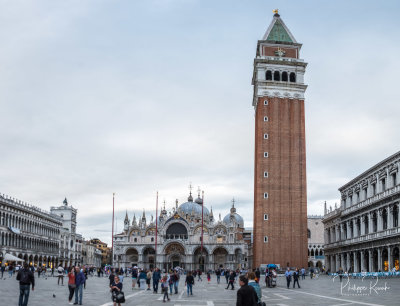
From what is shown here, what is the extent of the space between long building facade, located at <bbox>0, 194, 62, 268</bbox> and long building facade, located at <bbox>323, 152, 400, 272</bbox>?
136ft

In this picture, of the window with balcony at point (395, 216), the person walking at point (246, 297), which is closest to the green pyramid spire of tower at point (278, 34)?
the window with balcony at point (395, 216)

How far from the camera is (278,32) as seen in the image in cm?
6944

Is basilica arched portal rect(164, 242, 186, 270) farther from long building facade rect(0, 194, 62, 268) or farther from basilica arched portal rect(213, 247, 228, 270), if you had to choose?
long building facade rect(0, 194, 62, 268)

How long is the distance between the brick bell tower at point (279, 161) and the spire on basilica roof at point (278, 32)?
151 cm

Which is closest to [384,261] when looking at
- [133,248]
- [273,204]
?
[273,204]

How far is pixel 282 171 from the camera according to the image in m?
61.9

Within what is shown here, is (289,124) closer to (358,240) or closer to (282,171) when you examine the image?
(282,171)

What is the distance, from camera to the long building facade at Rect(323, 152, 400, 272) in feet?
146

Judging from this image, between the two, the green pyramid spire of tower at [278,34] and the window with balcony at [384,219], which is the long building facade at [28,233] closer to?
the green pyramid spire of tower at [278,34]

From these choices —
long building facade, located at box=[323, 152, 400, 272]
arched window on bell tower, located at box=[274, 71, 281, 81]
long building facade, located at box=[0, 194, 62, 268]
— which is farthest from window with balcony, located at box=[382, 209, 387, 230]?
long building facade, located at box=[0, 194, 62, 268]

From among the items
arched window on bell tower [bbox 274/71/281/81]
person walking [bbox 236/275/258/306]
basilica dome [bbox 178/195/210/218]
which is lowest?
person walking [bbox 236/275/258/306]

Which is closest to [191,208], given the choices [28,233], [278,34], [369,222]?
[28,233]

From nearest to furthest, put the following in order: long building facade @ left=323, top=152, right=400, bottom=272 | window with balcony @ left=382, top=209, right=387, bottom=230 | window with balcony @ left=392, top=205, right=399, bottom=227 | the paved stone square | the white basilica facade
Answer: the paved stone square → window with balcony @ left=392, top=205, right=399, bottom=227 → long building facade @ left=323, top=152, right=400, bottom=272 → window with balcony @ left=382, top=209, right=387, bottom=230 → the white basilica facade

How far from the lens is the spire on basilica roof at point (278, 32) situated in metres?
68.8
